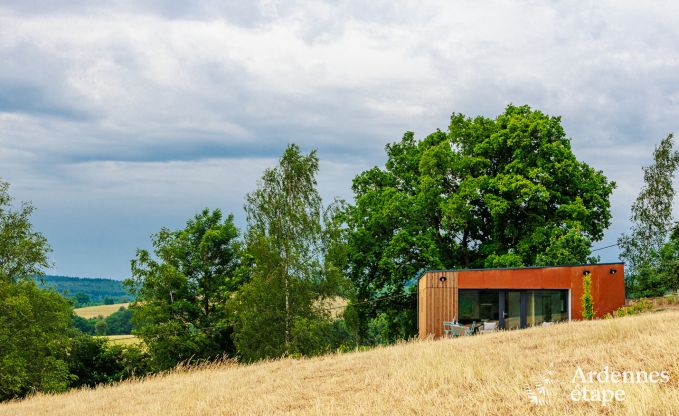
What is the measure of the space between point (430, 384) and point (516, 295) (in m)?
21.0

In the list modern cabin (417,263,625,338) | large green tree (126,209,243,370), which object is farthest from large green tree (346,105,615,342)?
large green tree (126,209,243,370)

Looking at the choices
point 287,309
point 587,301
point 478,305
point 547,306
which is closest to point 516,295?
point 547,306

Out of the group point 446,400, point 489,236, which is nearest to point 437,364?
point 446,400

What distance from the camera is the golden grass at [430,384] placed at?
294 inches

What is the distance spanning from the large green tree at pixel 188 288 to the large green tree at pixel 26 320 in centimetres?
488

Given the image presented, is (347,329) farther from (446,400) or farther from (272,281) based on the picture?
(446,400)

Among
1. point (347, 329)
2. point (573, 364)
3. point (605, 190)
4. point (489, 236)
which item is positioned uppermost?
point (605, 190)

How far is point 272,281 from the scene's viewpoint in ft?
110

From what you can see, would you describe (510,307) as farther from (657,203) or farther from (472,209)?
(657,203)

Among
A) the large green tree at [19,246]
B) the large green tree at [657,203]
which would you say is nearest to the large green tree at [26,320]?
the large green tree at [19,246]

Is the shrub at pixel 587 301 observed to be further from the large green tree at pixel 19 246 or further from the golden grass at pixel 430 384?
the large green tree at pixel 19 246

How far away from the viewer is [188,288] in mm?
41500

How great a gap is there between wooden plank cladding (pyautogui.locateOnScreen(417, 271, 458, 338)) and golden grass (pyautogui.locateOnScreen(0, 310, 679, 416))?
12262 mm

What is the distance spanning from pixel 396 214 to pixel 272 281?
8.26 meters
